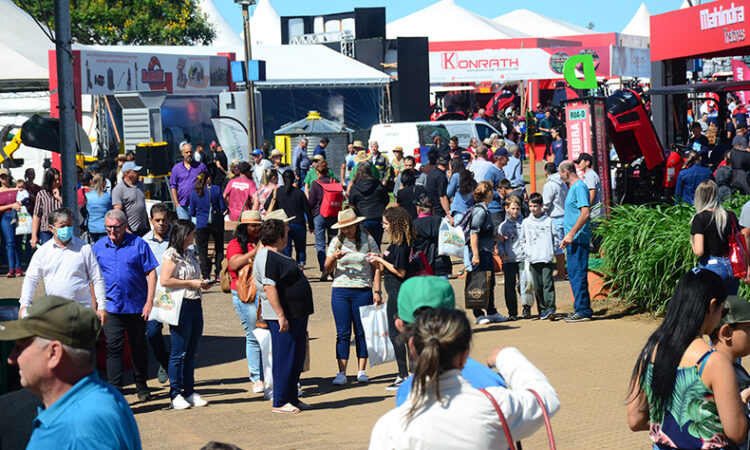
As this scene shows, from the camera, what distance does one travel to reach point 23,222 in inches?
650

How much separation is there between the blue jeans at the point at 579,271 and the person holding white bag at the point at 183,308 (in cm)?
487

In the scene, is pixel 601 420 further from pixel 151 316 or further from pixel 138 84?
pixel 138 84

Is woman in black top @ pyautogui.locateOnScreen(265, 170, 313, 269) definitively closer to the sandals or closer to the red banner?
the sandals

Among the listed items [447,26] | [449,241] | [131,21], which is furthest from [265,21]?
[449,241]

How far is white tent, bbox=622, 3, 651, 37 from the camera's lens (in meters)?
92.1

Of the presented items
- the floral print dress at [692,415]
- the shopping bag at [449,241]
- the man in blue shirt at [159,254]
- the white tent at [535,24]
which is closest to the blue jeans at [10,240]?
the man in blue shirt at [159,254]

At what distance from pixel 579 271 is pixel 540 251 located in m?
0.51

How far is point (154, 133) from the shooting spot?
2039 cm

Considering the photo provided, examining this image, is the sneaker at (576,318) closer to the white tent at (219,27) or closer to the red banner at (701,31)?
the red banner at (701,31)

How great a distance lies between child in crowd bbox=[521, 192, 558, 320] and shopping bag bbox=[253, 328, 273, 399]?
14.1ft

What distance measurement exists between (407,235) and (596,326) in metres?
3.59

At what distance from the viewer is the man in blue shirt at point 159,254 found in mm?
8719

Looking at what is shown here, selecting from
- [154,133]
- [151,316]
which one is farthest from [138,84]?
[151,316]

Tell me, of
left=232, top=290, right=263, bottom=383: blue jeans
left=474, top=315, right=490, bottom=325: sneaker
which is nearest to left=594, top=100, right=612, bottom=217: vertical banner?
left=474, top=315, right=490, bottom=325: sneaker
